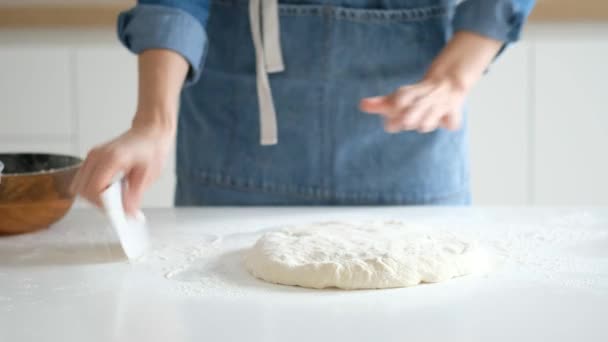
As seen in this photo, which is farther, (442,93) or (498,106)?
(498,106)

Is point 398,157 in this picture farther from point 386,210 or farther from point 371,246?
point 371,246

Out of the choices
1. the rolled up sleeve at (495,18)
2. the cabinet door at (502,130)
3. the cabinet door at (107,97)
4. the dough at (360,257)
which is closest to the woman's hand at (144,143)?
the dough at (360,257)

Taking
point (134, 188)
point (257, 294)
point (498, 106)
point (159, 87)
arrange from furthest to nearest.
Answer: point (498, 106) → point (159, 87) → point (134, 188) → point (257, 294)

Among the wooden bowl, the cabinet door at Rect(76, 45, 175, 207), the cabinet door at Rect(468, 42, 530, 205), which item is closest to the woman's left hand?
the wooden bowl

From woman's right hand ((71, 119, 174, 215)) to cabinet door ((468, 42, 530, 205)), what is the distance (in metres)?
1.22

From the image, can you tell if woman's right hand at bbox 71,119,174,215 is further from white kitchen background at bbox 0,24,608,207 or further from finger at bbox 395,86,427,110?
white kitchen background at bbox 0,24,608,207

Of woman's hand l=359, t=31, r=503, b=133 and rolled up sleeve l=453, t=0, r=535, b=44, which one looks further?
rolled up sleeve l=453, t=0, r=535, b=44

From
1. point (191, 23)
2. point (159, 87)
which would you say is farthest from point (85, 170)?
point (191, 23)

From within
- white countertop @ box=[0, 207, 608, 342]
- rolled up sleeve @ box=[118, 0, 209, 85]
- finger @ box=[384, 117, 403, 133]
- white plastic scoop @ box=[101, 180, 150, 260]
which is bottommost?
white countertop @ box=[0, 207, 608, 342]

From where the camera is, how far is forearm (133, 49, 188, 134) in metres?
0.98

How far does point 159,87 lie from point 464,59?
1.19 feet

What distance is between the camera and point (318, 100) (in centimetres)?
120

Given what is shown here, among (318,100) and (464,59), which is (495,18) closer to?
(464,59)

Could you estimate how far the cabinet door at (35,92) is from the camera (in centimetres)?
204
